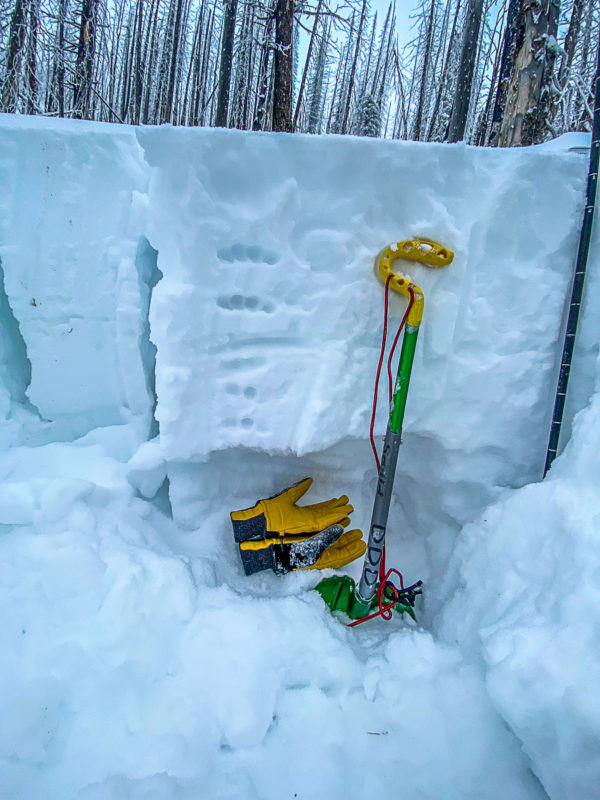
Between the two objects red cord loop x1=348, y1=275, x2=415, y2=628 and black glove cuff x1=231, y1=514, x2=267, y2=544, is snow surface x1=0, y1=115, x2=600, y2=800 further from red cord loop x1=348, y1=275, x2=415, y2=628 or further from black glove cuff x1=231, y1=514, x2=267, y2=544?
black glove cuff x1=231, y1=514, x2=267, y2=544

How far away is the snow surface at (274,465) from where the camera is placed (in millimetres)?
1132

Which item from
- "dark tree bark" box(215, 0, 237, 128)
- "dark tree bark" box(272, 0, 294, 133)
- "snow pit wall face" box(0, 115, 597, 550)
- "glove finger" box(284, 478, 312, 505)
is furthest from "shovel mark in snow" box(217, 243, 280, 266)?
"dark tree bark" box(215, 0, 237, 128)

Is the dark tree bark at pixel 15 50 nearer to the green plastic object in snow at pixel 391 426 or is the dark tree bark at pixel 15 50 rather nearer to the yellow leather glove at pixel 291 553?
the green plastic object in snow at pixel 391 426

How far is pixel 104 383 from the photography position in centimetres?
210

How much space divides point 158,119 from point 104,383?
59.5ft

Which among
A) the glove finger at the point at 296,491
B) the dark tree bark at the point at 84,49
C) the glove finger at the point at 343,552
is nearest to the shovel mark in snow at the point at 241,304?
the glove finger at the point at 296,491

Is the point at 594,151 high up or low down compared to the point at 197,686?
up

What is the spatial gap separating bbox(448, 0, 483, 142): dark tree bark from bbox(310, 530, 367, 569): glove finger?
799 cm

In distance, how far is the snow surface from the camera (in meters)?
1.13

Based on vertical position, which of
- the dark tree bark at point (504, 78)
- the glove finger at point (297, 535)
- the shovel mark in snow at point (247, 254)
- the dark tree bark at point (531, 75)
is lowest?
the glove finger at point (297, 535)

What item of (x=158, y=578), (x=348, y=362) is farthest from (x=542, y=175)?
(x=158, y=578)

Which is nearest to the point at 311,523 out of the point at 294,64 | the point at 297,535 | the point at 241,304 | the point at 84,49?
the point at 297,535

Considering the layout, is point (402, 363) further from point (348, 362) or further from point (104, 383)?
point (104, 383)

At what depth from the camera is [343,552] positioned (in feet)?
6.01
